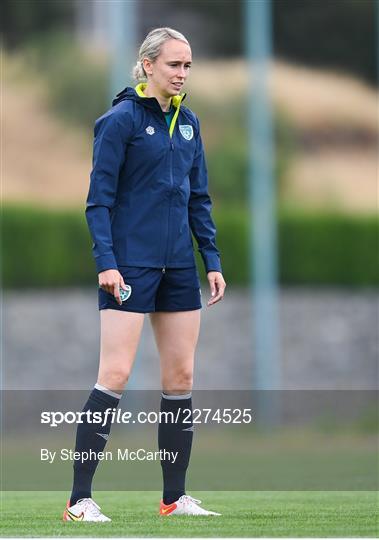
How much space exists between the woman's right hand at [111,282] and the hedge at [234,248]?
11300 mm

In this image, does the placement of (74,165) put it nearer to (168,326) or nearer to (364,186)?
(364,186)

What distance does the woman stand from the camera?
Result: 6113 mm

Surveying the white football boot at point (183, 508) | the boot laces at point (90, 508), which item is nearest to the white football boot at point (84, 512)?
the boot laces at point (90, 508)

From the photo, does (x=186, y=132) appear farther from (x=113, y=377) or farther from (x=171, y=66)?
(x=113, y=377)

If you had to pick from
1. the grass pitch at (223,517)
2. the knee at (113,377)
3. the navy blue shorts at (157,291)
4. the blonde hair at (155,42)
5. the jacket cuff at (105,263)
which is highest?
the blonde hair at (155,42)

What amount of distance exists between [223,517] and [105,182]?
1.57m

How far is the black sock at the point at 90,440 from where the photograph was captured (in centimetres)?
606

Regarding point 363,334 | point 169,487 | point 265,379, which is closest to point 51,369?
point 265,379

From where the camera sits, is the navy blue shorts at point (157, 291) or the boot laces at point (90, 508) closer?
the boot laces at point (90, 508)

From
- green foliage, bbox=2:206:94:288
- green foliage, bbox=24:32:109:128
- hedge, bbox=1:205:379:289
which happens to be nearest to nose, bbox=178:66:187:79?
hedge, bbox=1:205:379:289

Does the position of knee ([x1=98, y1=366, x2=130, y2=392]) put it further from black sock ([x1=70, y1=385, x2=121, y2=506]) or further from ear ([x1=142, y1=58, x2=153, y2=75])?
ear ([x1=142, y1=58, x2=153, y2=75])

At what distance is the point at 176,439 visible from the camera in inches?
252

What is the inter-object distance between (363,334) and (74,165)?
4355mm

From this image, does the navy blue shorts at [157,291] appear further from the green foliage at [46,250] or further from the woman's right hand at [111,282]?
the green foliage at [46,250]
